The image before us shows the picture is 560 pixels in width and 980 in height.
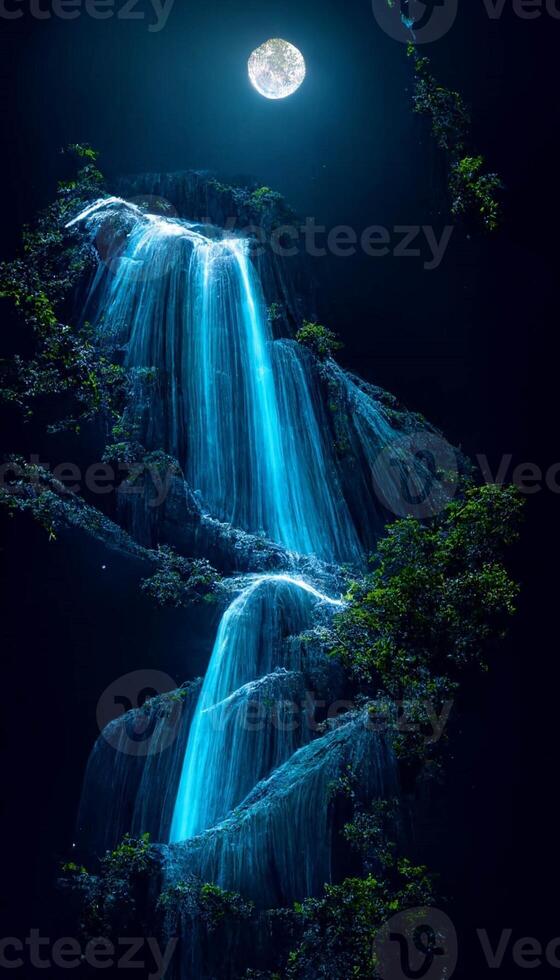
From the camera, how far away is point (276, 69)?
16109mm

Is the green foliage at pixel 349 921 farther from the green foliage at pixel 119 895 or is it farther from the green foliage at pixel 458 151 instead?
the green foliage at pixel 458 151

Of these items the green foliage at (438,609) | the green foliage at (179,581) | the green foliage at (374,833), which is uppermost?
the green foliage at (179,581)

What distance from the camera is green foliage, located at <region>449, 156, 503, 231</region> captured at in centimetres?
1144

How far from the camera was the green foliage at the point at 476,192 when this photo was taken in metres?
11.4

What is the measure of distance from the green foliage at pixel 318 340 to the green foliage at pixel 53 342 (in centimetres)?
336

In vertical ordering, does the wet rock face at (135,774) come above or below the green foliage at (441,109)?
below

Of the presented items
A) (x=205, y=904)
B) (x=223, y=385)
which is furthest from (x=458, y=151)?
(x=205, y=904)

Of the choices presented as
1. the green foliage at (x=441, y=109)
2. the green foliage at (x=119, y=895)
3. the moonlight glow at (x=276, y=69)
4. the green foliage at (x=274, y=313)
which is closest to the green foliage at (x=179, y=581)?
the green foliage at (x=119, y=895)

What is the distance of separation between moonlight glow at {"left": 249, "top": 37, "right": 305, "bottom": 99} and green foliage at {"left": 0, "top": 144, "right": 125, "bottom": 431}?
5624 millimetres

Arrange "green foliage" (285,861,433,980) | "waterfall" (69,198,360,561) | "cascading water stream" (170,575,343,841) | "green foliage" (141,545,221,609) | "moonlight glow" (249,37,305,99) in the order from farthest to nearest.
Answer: "moonlight glow" (249,37,305,99), "waterfall" (69,198,360,561), "green foliage" (141,545,221,609), "cascading water stream" (170,575,343,841), "green foliage" (285,861,433,980)

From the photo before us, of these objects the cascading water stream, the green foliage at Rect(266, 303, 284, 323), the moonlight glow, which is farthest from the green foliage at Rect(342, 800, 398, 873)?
the moonlight glow

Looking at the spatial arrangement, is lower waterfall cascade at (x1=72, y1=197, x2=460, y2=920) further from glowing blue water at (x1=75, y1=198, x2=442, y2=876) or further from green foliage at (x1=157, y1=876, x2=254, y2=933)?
green foliage at (x1=157, y1=876, x2=254, y2=933)

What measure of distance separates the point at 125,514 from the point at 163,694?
2858mm

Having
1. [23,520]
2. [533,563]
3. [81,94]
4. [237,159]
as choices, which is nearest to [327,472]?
[533,563]
